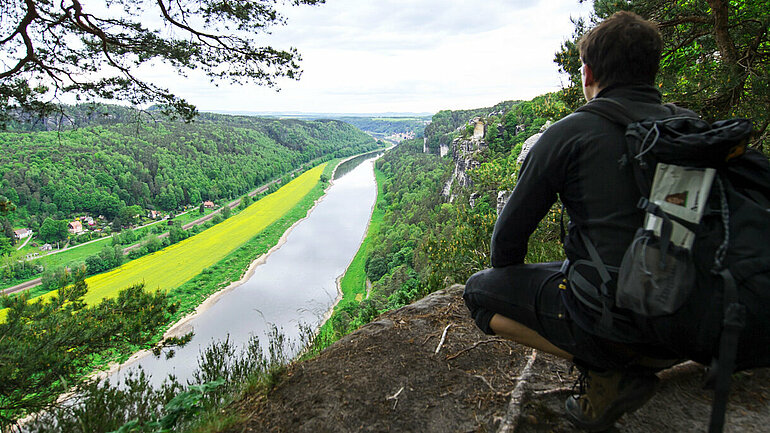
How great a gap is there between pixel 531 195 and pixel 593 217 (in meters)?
0.20

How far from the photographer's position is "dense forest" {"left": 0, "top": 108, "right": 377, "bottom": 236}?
4162 centimetres

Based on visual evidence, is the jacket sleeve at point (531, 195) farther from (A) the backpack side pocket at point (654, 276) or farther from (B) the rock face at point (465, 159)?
(B) the rock face at point (465, 159)

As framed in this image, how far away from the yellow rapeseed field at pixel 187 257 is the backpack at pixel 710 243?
2679 cm

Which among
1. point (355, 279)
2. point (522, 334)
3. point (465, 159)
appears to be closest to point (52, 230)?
point (355, 279)

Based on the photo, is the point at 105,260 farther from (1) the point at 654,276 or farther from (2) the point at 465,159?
(1) the point at 654,276

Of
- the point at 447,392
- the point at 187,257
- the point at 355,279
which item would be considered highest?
the point at 447,392

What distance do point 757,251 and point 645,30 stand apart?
68cm

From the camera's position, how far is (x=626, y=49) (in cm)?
110

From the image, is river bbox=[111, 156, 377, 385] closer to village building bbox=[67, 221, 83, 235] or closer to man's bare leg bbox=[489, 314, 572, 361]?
man's bare leg bbox=[489, 314, 572, 361]

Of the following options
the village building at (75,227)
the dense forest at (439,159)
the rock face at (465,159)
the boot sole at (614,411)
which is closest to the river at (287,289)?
the dense forest at (439,159)

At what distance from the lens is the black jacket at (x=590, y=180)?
3.31 feet

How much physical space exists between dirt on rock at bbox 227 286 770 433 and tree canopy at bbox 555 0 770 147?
2469 millimetres

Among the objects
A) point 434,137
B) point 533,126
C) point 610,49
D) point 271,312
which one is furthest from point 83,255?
point 434,137

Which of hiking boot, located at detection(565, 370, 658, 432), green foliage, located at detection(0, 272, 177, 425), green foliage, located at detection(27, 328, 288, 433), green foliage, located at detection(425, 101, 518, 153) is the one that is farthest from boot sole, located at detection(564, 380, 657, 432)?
green foliage, located at detection(425, 101, 518, 153)
